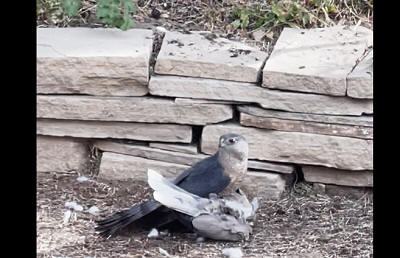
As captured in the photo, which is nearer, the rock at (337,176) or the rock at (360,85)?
the rock at (360,85)

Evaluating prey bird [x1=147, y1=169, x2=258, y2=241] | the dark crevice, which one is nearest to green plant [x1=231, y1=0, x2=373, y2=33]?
the dark crevice

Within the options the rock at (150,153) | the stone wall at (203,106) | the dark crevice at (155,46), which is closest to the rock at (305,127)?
the stone wall at (203,106)

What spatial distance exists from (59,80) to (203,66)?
0.78m

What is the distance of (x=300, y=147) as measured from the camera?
15.1 ft

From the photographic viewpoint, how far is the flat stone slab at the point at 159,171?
468 cm

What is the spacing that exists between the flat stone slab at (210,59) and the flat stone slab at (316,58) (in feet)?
0.33

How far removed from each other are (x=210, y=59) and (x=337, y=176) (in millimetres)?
Answer: 925

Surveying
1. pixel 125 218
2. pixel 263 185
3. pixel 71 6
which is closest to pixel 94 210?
pixel 125 218

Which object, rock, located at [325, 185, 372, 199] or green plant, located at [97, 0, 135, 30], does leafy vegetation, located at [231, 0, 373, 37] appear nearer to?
green plant, located at [97, 0, 135, 30]

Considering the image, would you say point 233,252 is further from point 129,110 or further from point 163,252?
point 129,110

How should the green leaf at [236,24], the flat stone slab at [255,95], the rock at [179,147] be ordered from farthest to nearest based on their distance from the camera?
the green leaf at [236,24]
the rock at [179,147]
the flat stone slab at [255,95]

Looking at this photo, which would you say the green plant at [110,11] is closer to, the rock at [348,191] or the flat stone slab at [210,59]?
the flat stone slab at [210,59]

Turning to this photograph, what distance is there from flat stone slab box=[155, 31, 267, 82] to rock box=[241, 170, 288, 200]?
1.70ft
